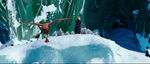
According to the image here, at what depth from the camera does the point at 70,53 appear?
9.57 metres

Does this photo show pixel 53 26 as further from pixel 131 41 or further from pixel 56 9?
pixel 131 41

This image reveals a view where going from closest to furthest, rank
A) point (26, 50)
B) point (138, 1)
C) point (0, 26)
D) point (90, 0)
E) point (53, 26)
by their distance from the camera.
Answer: point (26, 50) < point (0, 26) < point (53, 26) < point (138, 1) < point (90, 0)

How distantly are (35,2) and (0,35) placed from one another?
4.24 metres

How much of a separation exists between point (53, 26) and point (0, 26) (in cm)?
485

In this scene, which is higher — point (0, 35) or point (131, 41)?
point (0, 35)

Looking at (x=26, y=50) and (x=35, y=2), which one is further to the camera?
(x=35, y=2)

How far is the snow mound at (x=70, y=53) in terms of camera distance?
9102 millimetres

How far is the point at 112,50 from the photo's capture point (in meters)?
9.70

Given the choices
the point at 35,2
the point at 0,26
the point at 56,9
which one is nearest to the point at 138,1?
the point at 56,9

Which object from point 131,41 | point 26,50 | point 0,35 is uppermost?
point 26,50

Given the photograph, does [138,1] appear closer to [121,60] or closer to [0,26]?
[0,26]

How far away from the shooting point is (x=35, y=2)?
2056 centimetres

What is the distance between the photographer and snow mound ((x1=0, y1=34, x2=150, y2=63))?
910 cm

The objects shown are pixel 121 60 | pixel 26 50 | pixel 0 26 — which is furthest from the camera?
pixel 0 26
